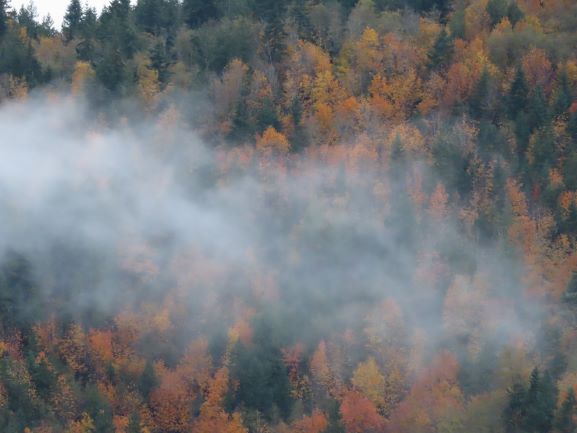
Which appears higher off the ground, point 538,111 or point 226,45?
point 226,45

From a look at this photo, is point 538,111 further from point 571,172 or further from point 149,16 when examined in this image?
point 149,16

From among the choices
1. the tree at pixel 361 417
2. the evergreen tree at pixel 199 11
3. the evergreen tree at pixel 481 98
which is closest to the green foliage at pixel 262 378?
the tree at pixel 361 417

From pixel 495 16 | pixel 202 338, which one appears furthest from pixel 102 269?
pixel 495 16

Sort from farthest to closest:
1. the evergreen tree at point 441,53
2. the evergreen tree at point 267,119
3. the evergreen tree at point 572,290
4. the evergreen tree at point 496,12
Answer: the evergreen tree at point 496,12 → the evergreen tree at point 441,53 → the evergreen tree at point 267,119 → the evergreen tree at point 572,290

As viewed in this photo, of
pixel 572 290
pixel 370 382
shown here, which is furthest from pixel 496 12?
pixel 370 382

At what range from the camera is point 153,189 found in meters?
74.1

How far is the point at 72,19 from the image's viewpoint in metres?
93.4

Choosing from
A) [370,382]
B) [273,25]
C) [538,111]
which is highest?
[273,25]

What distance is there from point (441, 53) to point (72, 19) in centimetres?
3044

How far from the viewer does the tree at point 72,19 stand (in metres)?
91.1

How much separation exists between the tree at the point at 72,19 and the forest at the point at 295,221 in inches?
68.7

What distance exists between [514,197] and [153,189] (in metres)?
21.9

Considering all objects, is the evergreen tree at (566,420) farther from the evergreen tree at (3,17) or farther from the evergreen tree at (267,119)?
the evergreen tree at (3,17)

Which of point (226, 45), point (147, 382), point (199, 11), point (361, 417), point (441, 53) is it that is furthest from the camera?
point (199, 11)
